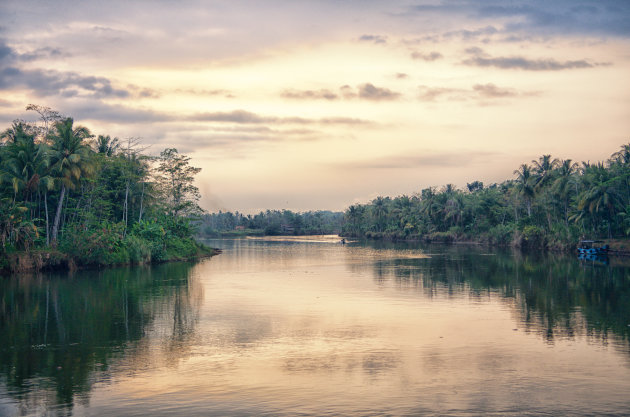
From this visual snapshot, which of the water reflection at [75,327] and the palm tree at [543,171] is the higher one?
→ the palm tree at [543,171]

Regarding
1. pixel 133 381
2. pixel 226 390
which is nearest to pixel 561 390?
pixel 226 390

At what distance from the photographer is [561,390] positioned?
43.9 feet

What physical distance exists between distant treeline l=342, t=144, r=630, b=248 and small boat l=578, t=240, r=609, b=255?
8.74 ft

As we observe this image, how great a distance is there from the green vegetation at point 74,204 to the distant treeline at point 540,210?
51.6 metres

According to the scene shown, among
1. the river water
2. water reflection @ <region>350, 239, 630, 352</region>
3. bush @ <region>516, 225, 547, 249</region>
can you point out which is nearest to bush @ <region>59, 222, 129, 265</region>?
the river water

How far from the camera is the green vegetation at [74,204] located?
138ft

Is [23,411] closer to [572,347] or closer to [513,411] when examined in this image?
[513,411]

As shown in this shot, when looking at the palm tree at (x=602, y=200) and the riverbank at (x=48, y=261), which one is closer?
the riverbank at (x=48, y=261)

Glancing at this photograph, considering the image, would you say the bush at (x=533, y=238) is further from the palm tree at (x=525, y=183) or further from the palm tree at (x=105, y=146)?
the palm tree at (x=105, y=146)

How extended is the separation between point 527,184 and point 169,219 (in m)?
54.9

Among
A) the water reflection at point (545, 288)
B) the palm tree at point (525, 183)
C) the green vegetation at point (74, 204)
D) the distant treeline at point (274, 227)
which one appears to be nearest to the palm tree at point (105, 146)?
the green vegetation at point (74, 204)

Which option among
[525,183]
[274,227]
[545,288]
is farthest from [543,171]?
[274,227]

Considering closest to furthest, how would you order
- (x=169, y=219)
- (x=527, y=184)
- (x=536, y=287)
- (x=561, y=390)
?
(x=561, y=390)
(x=536, y=287)
(x=169, y=219)
(x=527, y=184)

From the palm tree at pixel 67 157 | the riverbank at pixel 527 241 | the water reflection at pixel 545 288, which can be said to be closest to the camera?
the water reflection at pixel 545 288
